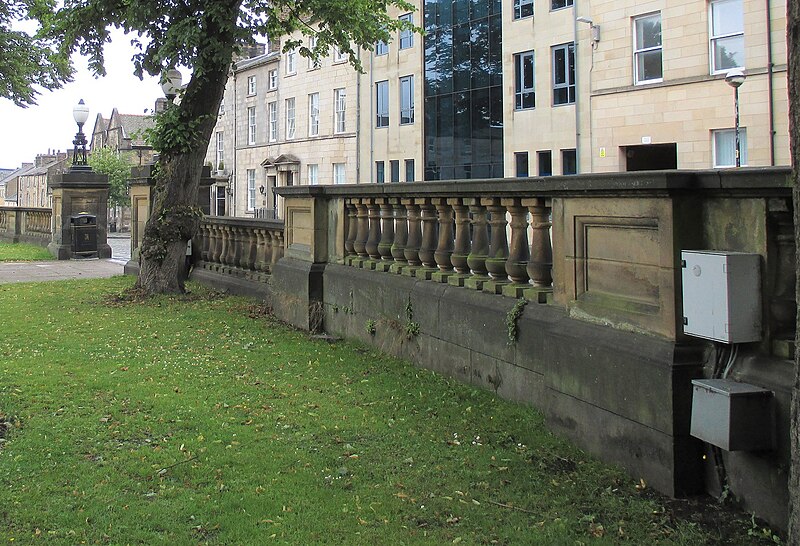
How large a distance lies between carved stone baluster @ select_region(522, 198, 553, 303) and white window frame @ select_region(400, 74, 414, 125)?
1401 inches

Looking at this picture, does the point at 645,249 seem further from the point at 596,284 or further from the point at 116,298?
the point at 116,298

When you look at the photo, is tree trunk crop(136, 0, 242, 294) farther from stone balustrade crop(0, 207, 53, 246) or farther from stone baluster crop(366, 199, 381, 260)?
stone balustrade crop(0, 207, 53, 246)

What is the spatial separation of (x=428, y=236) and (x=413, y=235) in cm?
35

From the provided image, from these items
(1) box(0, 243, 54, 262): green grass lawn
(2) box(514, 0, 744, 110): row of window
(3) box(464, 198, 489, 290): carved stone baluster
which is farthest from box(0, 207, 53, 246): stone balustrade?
(3) box(464, 198, 489, 290): carved stone baluster

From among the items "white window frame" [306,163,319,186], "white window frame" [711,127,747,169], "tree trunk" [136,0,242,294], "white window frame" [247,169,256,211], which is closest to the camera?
"tree trunk" [136,0,242,294]

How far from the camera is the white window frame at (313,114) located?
4895 centimetres

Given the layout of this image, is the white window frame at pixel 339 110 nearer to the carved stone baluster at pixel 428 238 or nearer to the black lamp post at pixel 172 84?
the black lamp post at pixel 172 84

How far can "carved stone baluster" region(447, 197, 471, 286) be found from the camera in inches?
273

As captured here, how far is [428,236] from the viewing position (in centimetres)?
755

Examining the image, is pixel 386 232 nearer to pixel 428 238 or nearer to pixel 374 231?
pixel 374 231

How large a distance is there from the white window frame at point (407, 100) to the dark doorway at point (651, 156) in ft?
48.1

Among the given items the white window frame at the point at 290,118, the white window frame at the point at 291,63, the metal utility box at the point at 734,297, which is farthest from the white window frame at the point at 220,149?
the metal utility box at the point at 734,297

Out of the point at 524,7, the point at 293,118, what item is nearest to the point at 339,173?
the point at 293,118

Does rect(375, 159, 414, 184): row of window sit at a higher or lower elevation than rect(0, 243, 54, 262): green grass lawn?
higher
